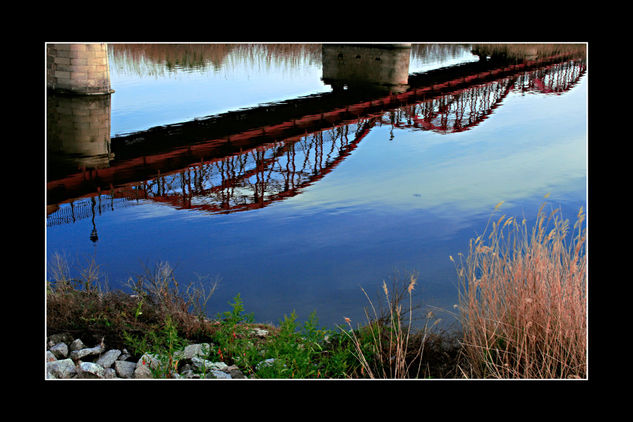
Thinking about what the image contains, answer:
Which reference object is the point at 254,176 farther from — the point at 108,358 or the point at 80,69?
the point at 108,358

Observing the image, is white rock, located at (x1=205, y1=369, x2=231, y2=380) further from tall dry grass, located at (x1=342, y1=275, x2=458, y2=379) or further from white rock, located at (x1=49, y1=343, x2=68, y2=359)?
white rock, located at (x1=49, y1=343, x2=68, y2=359)

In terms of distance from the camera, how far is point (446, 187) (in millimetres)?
5289

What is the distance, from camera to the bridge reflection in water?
489 centimetres

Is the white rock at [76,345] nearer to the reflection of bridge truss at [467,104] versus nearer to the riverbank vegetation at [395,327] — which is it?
the riverbank vegetation at [395,327]

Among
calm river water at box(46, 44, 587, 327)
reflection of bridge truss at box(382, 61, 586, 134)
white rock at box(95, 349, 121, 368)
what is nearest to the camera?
white rock at box(95, 349, 121, 368)

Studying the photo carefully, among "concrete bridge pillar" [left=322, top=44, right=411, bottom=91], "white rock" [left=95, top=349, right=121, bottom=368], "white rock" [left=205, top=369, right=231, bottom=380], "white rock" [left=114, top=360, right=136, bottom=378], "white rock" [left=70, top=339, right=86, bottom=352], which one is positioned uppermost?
"concrete bridge pillar" [left=322, top=44, right=411, bottom=91]

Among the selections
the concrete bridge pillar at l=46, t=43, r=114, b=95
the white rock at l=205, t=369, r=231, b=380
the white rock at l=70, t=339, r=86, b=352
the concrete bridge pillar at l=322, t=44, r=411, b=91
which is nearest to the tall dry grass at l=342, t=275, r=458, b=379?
the white rock at l=205, t=369, r=231, b=380

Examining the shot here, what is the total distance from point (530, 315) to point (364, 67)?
5.74 m

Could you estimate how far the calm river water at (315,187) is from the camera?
4129 millimetres

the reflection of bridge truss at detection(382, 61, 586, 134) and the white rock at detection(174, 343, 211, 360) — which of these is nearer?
the white rock at detection(174, 343, 211, 360)

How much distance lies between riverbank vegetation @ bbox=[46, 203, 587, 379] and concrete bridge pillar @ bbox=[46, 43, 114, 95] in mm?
2419

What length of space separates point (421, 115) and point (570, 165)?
2.91 m

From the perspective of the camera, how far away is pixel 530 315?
338 centimetres

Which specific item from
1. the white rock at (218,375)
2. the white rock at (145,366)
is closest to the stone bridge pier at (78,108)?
the white rock at (145,366)
